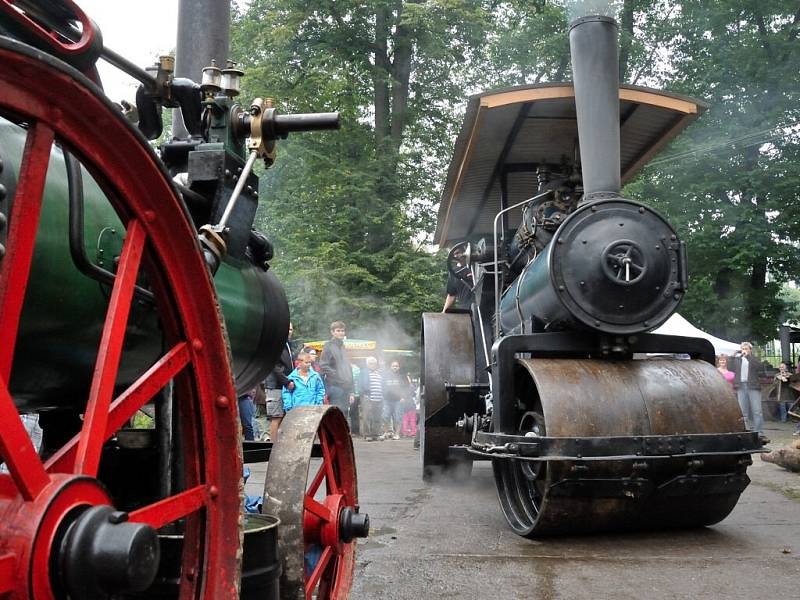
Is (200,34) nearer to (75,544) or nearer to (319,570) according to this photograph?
(319,570)

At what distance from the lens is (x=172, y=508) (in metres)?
1.23

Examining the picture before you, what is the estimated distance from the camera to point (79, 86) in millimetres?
967

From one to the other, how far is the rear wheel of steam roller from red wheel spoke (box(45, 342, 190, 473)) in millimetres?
4027

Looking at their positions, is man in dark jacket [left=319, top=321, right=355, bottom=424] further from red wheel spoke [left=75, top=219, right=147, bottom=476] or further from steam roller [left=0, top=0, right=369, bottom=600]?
red wheel spoke [left=75, top=219, right=147, bottom=476]

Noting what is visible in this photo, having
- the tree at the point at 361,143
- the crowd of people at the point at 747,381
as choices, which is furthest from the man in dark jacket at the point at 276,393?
the tree at the point at 361,143

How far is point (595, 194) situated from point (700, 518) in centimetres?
170

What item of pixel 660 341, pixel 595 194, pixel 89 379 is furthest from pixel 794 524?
pixel 89 379

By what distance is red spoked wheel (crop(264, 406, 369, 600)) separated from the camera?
1.76 meters

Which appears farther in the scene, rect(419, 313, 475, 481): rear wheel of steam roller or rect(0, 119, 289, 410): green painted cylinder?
rect(419, 313, 475, 481): rear wheel of steam roller

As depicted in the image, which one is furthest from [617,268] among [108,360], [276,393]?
[276,393]

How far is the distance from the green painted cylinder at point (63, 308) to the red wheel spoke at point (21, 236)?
11 centimetres

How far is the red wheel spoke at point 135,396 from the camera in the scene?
1.13 meters

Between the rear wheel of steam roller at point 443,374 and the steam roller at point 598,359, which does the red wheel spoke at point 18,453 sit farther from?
the rear wheel of steam roller at point 443,374

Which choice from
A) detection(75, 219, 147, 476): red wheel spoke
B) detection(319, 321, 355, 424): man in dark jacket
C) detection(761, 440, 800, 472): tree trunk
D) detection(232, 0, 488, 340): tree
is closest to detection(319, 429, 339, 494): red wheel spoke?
detection(75, 219, 147, 476): red wheel spoke
